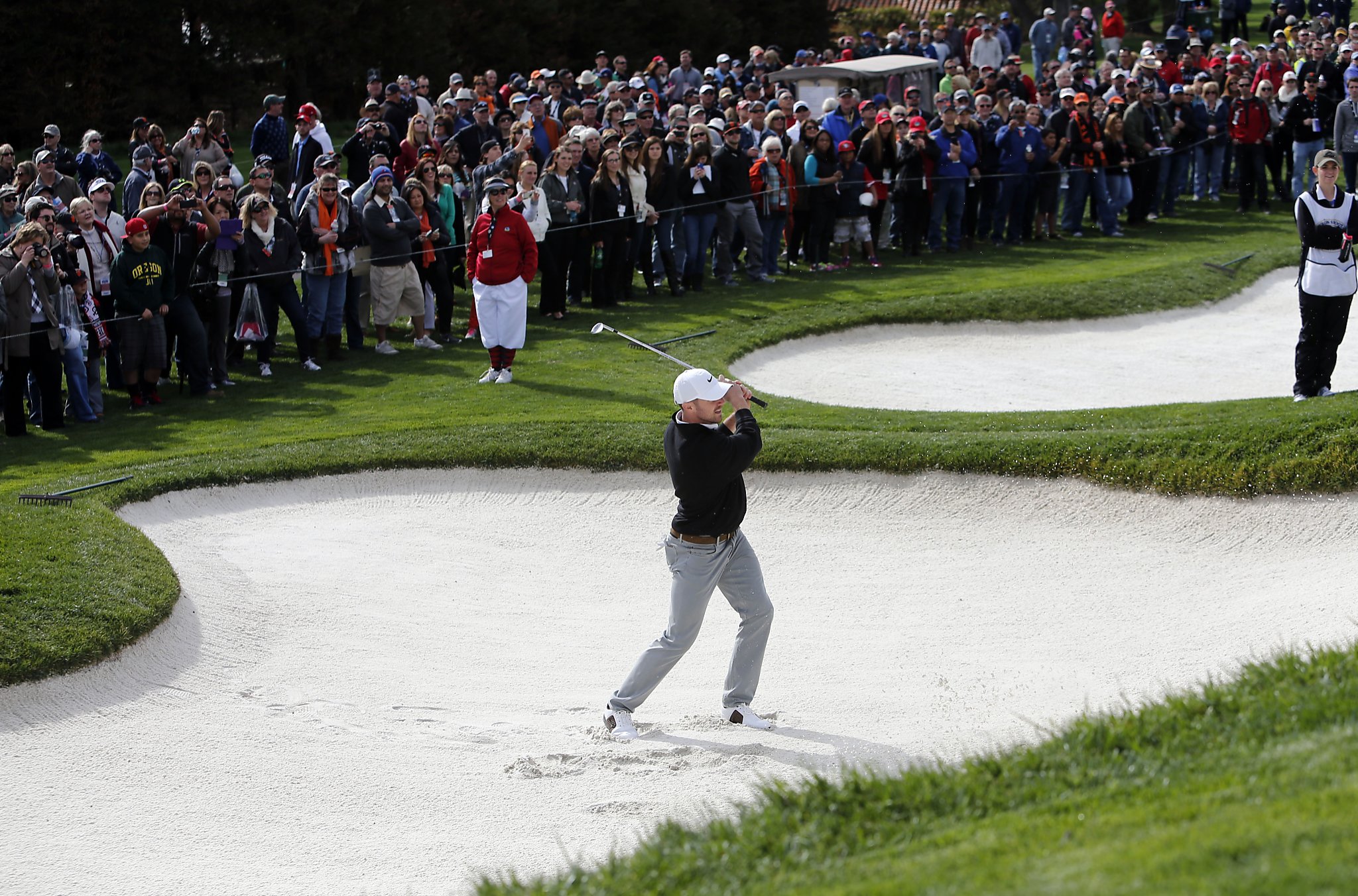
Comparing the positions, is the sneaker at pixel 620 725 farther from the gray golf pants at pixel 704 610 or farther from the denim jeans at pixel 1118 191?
the denim jeans at pixel 1118 191

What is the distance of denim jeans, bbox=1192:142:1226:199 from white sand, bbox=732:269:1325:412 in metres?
8.00

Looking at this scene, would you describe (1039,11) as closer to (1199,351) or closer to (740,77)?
(740,77)

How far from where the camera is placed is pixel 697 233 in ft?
71.9

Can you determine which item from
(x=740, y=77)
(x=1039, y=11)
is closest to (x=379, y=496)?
(x=740, y=77)

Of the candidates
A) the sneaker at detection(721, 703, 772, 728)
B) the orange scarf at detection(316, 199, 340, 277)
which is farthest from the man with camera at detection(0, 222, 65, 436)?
the sneaker at detection(721, 703, 772, 728)

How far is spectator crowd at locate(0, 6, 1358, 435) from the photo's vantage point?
53.8ft

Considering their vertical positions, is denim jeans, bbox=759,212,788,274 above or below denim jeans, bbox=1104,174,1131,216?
below

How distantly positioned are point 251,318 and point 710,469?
10.3 meters

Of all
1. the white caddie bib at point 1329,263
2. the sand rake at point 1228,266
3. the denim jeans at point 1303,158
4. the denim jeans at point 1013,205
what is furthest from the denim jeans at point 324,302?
the denim jeans at point 1303,158

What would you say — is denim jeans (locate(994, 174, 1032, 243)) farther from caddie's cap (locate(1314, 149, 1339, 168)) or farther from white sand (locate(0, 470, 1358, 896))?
white sand (locate(0, 470, 1358, 896))

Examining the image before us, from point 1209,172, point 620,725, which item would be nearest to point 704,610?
point 620,725

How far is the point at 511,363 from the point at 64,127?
58.2ft

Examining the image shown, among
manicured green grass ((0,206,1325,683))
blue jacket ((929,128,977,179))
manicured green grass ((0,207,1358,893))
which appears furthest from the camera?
blue jacket ((929,128,977,179))

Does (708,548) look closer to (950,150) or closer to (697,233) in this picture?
(697,233)
